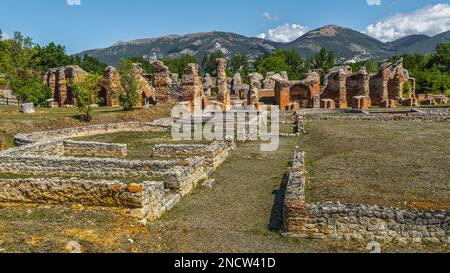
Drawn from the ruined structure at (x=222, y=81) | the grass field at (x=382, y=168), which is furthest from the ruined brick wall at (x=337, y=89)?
the grass field at (x=382, y=168)

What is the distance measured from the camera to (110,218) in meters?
8.91

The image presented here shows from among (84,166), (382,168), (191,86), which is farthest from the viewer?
(191,86)

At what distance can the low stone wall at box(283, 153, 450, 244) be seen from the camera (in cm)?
821

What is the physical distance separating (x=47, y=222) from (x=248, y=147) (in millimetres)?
13404

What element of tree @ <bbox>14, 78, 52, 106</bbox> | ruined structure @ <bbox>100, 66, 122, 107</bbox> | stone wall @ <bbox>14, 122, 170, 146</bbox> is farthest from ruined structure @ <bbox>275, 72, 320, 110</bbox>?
tree @ <bbox>14, 78, 52, 106</bbox>

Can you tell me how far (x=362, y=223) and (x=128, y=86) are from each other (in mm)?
27840

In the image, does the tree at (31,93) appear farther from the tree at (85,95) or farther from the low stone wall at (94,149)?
the low stone wall at (94,149)

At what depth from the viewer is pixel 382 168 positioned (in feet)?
44.2

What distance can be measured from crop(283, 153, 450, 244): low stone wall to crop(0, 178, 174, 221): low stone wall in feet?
11.4

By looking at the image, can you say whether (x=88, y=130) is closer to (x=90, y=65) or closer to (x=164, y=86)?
(x=164, y=86)

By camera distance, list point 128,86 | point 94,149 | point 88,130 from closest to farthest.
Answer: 1. point 94,149
2. point 88,130
3. point 128,86

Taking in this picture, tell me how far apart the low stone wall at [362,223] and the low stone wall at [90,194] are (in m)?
3.48

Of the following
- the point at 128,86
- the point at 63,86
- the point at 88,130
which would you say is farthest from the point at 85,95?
the point at 63,86

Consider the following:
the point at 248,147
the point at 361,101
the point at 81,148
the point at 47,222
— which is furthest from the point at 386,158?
the point at 361,101
